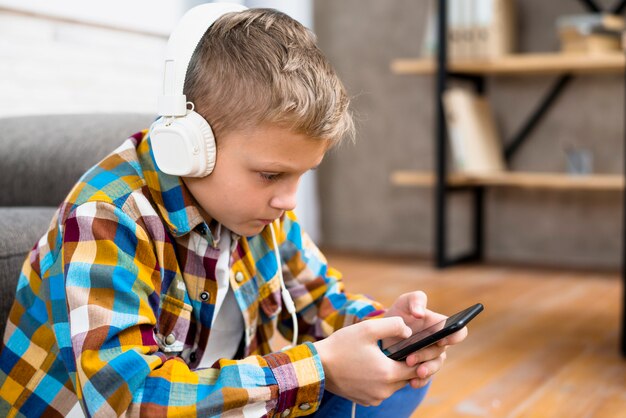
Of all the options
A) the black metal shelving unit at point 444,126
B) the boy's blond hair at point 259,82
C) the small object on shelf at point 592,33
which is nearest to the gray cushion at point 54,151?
the boy's blond hair at point 259,82

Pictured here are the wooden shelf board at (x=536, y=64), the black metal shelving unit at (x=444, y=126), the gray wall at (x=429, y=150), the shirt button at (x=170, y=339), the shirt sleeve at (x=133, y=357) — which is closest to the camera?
the shirt sleeve at (x=133, y=357)

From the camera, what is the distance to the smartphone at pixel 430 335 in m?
0.72

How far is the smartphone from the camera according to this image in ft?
2.36

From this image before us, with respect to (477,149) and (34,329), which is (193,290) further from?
(477,149)

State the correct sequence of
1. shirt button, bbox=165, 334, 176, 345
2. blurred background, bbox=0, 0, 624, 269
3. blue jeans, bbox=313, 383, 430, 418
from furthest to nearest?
blurred background, bbox=0, 0, 624, 269 < blue jeans, bbox=313, 383, 430, 418 < shirt button, bbox=165, 334, 176, 345

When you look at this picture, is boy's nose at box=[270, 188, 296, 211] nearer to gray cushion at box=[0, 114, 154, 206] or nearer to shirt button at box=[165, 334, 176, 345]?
shirt button at box=[165, 334, 176, 345]

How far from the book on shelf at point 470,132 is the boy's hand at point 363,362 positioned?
214 cm

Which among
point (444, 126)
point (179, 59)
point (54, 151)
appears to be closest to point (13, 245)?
point (54, 151)

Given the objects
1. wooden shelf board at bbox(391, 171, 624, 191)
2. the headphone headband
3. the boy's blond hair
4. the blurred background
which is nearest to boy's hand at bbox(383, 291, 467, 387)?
the boy's blond hair

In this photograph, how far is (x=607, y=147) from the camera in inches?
112

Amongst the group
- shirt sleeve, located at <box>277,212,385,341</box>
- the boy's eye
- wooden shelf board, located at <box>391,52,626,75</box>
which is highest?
wooden shelf board, located at <box>391,52,626,75</box>

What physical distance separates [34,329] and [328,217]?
2637 millimetres

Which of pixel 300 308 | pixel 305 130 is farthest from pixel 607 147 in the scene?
pixel 305 130

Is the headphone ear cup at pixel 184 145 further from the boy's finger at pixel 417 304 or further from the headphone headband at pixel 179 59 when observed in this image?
the boy's finger at pixel 417 304
